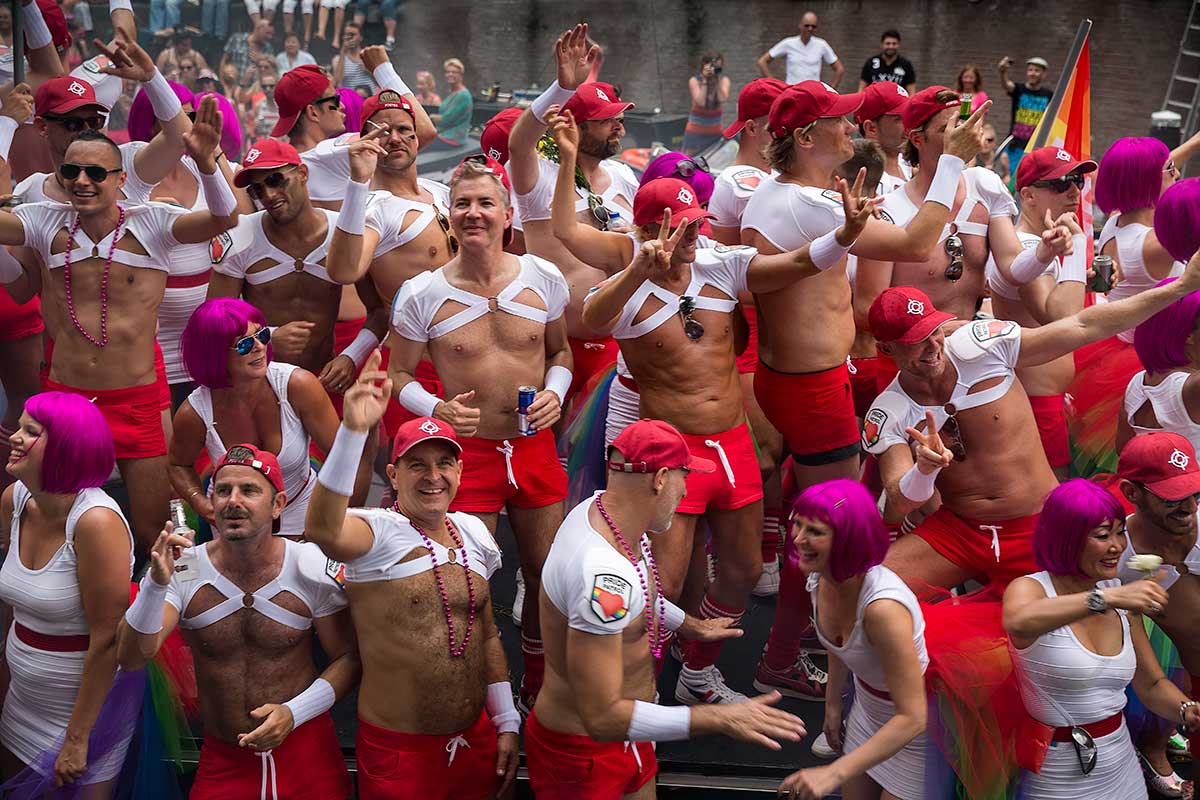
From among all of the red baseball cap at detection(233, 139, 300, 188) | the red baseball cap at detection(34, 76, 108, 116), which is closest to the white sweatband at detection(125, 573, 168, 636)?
the red baseball cap at detection(233, 139, 300, 188)

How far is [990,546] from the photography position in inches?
192

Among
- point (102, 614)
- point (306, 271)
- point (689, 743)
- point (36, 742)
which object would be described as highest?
point (306, 271)

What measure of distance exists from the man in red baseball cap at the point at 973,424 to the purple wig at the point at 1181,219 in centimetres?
104

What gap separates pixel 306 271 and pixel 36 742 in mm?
2443

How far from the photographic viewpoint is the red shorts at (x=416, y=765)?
4164mm

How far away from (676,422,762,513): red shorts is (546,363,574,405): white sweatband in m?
0.54

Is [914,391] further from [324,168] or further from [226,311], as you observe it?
[324,168]

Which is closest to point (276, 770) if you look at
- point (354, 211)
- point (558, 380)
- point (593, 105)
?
point (558, 380)

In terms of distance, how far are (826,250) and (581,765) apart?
2.19 m

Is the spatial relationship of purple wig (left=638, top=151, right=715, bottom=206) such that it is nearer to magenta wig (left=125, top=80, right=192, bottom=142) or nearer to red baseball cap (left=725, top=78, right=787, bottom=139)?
red baseball cap (left=725, top=78, right=787, bottom=139)

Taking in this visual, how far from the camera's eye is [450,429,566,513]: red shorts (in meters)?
5.05

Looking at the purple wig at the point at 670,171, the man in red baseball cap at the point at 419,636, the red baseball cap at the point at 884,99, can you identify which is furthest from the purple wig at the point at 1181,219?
the man in red baseball cap at the point at 419,636

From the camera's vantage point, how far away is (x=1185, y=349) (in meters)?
5.12

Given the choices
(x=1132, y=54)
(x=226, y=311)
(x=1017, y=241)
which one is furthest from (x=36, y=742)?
(x=1132, y=54)
